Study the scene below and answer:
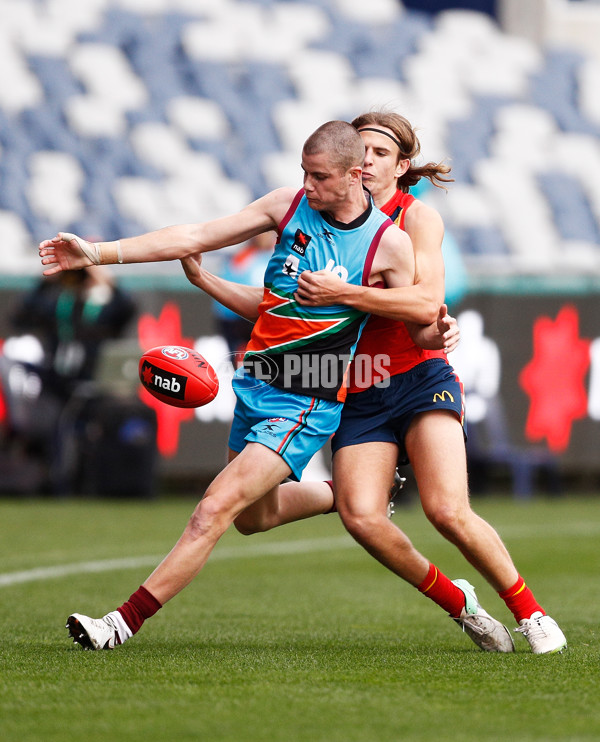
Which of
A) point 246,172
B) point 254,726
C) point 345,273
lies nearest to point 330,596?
point 345,273

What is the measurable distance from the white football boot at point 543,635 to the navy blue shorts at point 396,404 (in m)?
0.78

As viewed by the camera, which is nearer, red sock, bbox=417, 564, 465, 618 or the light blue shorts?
the light blue shorts

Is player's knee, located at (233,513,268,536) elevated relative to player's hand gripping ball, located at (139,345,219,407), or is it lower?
lower

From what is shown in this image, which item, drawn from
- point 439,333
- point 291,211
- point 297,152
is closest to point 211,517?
point 439,333

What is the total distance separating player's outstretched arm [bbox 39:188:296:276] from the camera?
15.2 ft

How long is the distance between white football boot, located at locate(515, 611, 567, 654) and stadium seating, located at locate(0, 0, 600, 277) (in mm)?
10544

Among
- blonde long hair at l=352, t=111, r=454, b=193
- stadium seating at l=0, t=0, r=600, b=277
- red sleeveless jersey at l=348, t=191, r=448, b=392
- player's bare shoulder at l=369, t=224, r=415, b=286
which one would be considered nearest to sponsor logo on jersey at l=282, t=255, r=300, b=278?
player's bare shoulder at l=369, t=224, r=415, b=286

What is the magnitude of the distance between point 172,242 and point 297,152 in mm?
12999

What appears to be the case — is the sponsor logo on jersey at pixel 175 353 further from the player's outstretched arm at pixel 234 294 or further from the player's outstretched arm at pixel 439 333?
the player's outstretched arm at pixel 439 333

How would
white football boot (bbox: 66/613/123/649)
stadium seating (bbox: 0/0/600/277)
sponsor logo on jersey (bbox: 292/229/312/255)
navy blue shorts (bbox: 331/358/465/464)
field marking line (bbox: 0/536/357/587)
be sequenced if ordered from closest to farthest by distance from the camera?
white football boot (bbox: 66/613/123/649)
sponsor logo on jersey (bbox: 292/229/312/255)
navy blue shorts (bbox: 331/358/465/464)
field marking line (bbox: 0/536/357/587)
stadium seating (bbox: 0/0/600/277)

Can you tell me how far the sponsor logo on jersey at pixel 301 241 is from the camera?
15.3 ft

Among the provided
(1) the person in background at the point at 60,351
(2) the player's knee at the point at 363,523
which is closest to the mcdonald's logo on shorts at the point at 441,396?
(2) the player's knee at the point at 363,523

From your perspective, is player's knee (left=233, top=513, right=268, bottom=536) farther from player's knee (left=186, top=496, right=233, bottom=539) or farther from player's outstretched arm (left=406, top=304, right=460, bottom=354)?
player's outstretched arm (left=406, top=304, right=460, bottom=354)

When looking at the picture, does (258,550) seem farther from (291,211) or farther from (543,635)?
(291,211)
